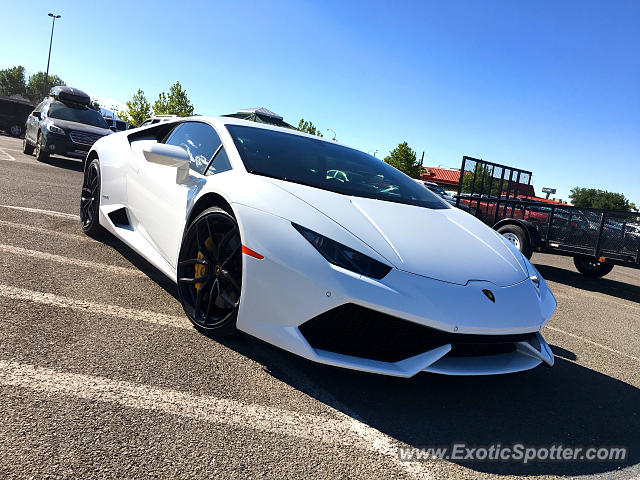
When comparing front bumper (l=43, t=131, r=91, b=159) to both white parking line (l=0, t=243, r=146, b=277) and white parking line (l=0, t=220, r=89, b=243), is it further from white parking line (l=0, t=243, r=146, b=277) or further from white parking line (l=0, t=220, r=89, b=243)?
white parking line (l=0, t=243, r=146, b=277)

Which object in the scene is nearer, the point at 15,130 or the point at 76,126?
the point at 76,126

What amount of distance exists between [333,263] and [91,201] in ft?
10.5

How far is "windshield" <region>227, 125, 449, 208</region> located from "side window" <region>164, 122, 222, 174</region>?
16cm

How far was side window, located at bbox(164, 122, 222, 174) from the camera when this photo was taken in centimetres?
309

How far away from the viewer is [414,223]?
8.55 ft

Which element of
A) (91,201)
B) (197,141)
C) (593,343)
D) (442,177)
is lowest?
(593,343)

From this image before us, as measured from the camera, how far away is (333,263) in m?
2.11

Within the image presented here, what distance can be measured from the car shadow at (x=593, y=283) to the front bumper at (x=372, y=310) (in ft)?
18.4

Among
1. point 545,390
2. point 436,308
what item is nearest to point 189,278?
point 436,308

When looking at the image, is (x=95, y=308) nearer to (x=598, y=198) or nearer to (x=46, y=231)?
(x=46, y=231)

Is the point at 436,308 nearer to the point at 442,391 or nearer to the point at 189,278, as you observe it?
the point at 442,391

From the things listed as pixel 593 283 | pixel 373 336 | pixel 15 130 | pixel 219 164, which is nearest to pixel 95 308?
pixel 219 164

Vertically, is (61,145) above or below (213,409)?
above

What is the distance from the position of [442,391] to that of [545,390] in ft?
2.18
